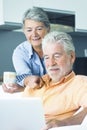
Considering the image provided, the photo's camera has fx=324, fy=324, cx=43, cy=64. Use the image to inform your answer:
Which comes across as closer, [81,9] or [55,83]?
[55,83]

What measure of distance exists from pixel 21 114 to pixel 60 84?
47 centimetres

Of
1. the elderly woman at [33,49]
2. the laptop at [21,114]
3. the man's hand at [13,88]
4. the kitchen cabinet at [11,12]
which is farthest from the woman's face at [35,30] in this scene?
the kitchen cabinet at [11,12]

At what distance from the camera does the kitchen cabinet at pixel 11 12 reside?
3.32 metres

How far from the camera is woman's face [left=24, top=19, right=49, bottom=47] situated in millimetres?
2029

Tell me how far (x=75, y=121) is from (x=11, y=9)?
96.7 inches

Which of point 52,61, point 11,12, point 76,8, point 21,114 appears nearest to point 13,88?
point 52,61

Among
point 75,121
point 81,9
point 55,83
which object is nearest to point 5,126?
point 75,121

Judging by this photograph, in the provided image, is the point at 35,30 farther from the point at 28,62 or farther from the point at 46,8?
the point at 46,8

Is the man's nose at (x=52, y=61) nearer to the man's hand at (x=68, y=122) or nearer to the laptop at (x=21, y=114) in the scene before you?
the man's hand at (x=68, y=122)

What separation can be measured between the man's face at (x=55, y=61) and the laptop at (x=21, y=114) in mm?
426

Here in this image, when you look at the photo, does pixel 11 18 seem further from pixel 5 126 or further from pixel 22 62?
pixel 5 126

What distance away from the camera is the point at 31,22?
79.3 inches

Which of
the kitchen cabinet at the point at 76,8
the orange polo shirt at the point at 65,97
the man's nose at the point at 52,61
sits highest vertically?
the man's nose at the point at 52,61

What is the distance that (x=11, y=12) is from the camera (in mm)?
3396
